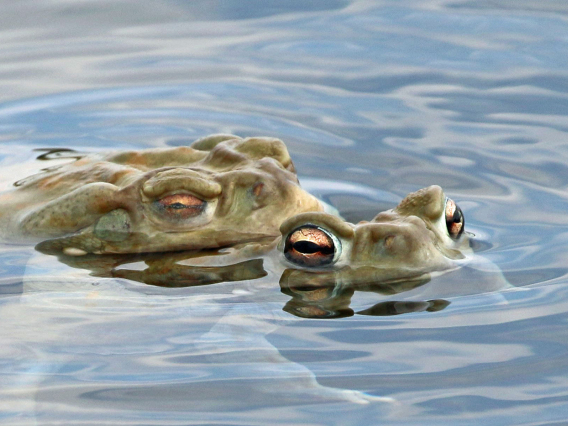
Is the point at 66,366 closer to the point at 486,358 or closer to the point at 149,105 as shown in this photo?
the point at 486,358

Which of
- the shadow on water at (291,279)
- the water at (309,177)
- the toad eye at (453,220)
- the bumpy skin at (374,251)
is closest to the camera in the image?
the water at (309,177)

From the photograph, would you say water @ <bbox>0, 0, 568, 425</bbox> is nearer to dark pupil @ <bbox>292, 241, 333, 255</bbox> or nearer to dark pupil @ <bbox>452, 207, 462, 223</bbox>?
dark pupil @ <bbox>292, 241, 333, 255</bbox>

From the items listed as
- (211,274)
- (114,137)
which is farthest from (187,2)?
(211,274)

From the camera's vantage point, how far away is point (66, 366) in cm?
477

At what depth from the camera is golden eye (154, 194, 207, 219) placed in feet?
19.2

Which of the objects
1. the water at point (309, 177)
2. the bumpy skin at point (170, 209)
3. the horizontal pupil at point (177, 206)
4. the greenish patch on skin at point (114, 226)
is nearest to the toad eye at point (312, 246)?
the water at point (309, 177)

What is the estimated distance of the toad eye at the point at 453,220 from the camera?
18.5ft

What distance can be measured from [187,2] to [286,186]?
6.74 metres

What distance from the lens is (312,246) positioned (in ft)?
17.4

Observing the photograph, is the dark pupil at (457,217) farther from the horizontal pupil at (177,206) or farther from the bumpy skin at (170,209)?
the horizontal pupil at (177,206)

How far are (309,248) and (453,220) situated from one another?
1001 millimetres

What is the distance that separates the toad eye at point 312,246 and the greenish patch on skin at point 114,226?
1224 mm

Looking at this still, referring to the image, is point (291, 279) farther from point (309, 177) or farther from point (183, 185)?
point (309, 177)

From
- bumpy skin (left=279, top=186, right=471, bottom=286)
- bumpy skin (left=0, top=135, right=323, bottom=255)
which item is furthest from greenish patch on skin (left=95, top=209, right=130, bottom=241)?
bumpy skin (left=279, top=186, right=471, bottom=286)
